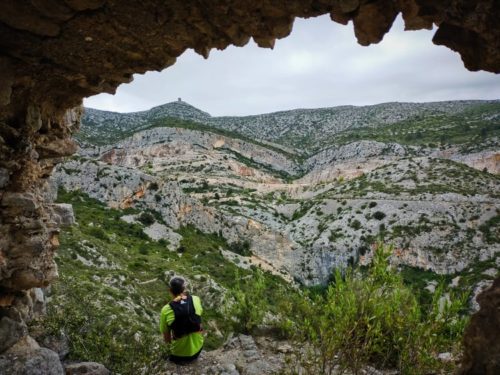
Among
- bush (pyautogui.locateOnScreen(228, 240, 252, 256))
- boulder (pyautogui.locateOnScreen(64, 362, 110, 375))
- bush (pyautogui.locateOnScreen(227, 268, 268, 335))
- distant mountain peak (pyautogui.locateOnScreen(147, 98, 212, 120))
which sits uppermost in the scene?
distant mountain peak (pyautogui.locateOnScreen(147, 98, 212, 120))

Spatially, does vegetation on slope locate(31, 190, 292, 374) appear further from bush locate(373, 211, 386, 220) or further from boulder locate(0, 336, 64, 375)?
bush locate(373, 211, 386, 220)

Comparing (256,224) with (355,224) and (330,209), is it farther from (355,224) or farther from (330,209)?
(355,224)

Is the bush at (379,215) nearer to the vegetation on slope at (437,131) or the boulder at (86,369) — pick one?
the vegetation on slope at (437,131)

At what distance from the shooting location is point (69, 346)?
682cm

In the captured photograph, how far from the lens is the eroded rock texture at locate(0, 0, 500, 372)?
394 centimetres

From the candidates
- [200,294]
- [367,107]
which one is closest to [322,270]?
[200,294]

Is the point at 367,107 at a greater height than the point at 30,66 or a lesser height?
greater

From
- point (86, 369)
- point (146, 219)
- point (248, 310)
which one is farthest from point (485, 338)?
point (146, 219)

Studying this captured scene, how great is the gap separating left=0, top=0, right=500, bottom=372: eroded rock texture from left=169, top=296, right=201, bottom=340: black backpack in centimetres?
232

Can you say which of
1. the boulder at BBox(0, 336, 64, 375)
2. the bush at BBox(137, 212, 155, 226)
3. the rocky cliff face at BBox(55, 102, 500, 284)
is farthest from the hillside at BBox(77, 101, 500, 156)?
the boulder at BBox(0, 336, 64, 375)

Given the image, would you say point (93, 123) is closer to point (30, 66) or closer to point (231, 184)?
point (231, 184)

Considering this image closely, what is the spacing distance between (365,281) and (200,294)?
1929 centimetres

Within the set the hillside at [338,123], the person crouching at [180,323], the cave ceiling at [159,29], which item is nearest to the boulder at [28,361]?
the person crouching at [180,323]

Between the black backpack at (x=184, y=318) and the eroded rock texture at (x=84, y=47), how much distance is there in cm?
232
